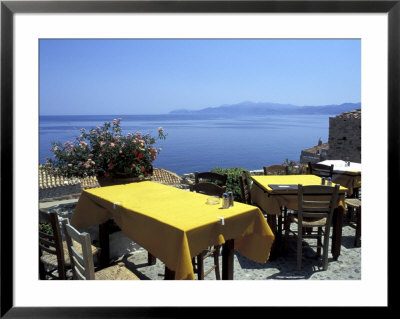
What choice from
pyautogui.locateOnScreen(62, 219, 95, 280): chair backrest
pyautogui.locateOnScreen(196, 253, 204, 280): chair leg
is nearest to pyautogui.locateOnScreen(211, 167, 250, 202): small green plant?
pyautogui.locateOnScreen(196, 253, 204, 280): chair leg

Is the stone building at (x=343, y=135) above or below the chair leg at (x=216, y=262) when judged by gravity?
above

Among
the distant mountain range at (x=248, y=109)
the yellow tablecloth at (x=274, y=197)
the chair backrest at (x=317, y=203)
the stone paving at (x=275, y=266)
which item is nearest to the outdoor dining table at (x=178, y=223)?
the stone paving at (x=275, y=266)

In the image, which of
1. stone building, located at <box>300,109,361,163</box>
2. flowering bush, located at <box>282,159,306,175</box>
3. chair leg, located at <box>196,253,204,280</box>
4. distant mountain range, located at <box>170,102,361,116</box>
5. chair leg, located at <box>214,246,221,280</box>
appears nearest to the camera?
chair leg, located at <box>196,253,204,280</box>

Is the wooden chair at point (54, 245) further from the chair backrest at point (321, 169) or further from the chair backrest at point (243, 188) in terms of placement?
the chair backrest at point (321, 169)

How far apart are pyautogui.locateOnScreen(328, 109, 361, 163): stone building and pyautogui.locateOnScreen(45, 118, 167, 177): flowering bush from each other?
351 inches

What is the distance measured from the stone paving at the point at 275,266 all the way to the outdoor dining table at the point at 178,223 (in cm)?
56

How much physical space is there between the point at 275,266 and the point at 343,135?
9858 millimetres

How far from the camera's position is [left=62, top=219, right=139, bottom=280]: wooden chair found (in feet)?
6.01

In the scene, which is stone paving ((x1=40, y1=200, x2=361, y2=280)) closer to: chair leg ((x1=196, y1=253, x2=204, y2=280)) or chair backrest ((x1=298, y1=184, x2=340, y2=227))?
chair leg ((x1=196, y1=253, x2=204, y2=280))

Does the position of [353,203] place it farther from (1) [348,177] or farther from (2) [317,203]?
(2) [317,203]

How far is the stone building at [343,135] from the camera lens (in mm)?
11445

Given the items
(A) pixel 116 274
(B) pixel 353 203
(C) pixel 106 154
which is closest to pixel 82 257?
(A) pixel 116 274

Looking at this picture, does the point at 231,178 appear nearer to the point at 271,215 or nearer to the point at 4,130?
the point at 271,215

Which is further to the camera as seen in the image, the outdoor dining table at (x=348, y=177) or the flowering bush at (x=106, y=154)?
the outdoor dining table at (x=348, y=177)
